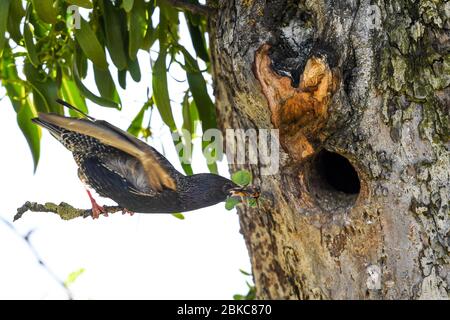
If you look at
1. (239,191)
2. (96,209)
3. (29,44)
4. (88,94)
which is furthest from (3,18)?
(239,191)

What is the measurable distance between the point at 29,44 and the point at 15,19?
0.31ft

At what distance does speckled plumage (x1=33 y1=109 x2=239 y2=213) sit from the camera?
2518mm

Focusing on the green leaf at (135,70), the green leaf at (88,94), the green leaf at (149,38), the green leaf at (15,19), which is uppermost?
the green leaf at (15,19)

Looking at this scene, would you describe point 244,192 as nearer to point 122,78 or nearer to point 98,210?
point 98,210

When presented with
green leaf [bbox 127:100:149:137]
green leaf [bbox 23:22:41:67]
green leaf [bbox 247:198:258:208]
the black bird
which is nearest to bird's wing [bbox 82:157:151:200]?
the black bird

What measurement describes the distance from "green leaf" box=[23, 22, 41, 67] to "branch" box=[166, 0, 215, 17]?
39 cm

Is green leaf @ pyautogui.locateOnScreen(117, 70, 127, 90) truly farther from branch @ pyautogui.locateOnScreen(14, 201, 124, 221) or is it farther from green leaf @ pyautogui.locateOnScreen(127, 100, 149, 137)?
branch @ pyautogui.locateOnScreen(14, 201, 124, 221)

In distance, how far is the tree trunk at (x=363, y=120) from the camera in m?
2.39

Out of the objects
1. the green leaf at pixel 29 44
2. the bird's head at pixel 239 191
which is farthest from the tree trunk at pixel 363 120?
the green leaf at pixel 29 44

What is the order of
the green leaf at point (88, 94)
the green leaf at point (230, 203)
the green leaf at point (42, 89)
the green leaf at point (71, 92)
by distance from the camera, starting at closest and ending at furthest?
the green leaf at point (230, 203), the green leaf at point (88, 94), the green leaf at point (42, 89), the green leaf at point (71, 92)

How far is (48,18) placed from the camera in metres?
2.57

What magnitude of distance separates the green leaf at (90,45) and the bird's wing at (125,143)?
23 centimetres

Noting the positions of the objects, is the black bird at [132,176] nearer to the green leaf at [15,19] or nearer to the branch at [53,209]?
the branch at [53,209]

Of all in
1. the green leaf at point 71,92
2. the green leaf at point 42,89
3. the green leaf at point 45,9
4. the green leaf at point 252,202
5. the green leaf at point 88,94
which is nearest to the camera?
the green leaf at point 252,202
